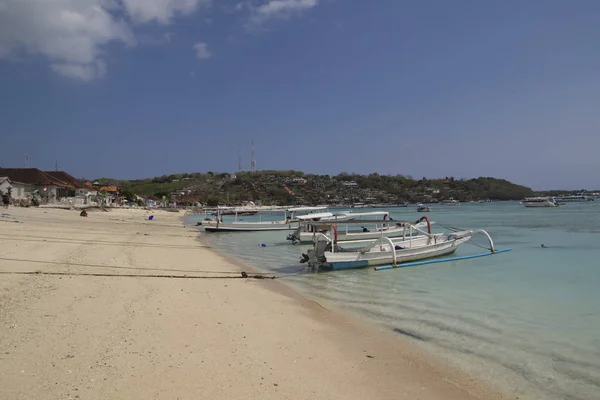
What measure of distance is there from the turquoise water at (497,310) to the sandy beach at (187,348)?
79cm

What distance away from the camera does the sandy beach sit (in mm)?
4855

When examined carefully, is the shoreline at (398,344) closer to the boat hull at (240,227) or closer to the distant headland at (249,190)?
the boat hull at (240,227)

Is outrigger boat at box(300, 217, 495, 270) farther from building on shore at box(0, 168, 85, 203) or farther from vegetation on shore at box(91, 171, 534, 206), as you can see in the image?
vegetation on shore at box(91, 171, 534, 206)

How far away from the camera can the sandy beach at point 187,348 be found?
486 cm

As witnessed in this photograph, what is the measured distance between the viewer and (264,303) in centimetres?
1023

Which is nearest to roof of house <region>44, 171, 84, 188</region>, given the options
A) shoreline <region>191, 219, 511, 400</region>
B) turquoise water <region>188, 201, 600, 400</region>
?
turquoise water <region>188, 201, 600, 400</region>

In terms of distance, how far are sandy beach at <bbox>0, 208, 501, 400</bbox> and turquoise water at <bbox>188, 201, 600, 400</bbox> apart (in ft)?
2.60

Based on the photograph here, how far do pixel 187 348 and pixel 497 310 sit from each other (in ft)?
25.6

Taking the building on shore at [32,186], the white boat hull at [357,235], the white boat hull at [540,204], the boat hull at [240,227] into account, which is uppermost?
the building on shore at [32,186]

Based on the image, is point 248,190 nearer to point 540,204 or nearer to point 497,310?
point 540,204

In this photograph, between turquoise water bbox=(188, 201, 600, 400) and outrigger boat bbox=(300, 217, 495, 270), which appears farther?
outrigger boat bbox=(300, 217, 495, 270)

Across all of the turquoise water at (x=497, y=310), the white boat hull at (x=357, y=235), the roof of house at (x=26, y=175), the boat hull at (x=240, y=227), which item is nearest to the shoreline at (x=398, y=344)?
the turquoise water at (x=497, y=310)

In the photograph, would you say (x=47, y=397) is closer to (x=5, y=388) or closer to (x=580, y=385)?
(x=5, y=388)

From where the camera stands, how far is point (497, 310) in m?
10.3
